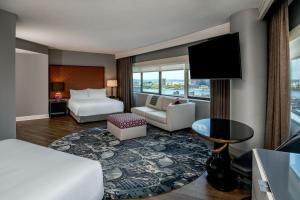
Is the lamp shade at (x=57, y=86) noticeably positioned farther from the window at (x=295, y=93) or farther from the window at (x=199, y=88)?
the window at (x=295, y=93)

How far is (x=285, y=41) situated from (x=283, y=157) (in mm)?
1825

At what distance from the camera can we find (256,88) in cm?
300

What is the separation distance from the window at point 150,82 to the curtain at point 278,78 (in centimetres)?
397

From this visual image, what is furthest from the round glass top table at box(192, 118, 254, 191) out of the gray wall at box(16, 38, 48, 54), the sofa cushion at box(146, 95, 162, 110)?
the gray wall at box(16, 38, 48, 54)

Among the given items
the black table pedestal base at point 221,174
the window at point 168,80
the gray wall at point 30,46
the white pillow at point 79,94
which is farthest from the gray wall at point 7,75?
the window at point 168,80

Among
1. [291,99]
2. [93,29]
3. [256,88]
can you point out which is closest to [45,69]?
[93,29]

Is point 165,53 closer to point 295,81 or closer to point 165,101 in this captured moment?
point 165,101

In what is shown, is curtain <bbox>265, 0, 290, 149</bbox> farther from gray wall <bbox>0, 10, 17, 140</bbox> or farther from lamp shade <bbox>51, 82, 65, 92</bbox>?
lamp shade <bbox>51, 82, 65, 92</bbox>

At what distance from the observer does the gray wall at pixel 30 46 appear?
16.3 ft

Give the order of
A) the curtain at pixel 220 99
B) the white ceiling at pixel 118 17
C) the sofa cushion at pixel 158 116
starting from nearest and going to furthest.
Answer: the white ceiling at pixel 118 17
the curtain at pixel 220 99
the sofa cushion at pixel 158 116

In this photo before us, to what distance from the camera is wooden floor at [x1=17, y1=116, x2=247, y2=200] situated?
211 centimetres

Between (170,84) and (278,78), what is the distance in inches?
142

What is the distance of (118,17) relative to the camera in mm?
3359

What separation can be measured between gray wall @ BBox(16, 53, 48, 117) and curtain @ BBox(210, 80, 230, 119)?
5421 mm
